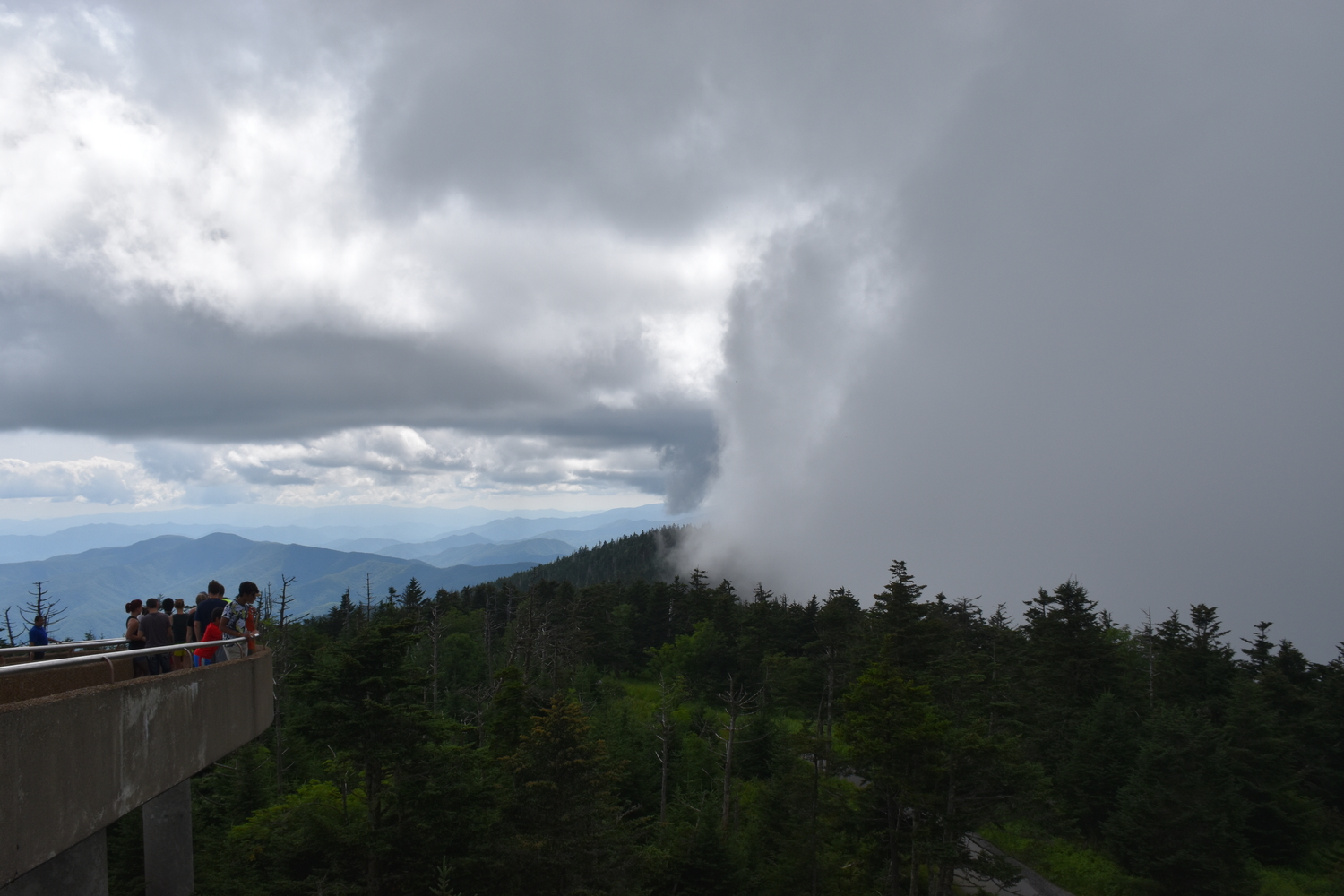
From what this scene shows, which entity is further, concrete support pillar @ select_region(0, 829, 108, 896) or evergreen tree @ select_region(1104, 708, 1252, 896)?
evergreen tree @ select_region(1104, 708, 1252, 896)

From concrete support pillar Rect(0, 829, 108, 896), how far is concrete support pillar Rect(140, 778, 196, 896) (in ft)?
15.9

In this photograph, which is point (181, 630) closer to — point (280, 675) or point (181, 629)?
point (181, 629)

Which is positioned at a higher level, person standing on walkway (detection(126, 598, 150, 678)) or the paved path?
person standing on walkway (detection(126, 598, 150, 678))

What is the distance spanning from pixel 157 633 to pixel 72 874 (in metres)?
4.67

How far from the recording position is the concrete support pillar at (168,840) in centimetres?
1444

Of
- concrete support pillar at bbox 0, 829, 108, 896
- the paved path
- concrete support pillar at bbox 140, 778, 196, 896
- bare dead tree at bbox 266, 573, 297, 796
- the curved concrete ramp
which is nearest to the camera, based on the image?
the curved concrete ramp

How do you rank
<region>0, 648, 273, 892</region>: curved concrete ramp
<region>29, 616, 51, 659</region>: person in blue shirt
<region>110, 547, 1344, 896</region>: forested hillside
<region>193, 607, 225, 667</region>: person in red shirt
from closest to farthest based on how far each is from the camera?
<region>0, 648, 273, 892</region>: curved concrete ramp, <region>193, 607, 225, 667</region>: person in red shirt, <region>29, 616, 51, 659</region>: person in blue shirt, <region>110, 547, 1344, 896</region>: forested hillside

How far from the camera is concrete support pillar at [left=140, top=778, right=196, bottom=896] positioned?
14438 millimetres

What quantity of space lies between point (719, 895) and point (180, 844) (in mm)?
21817

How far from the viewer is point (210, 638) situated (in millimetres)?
13750

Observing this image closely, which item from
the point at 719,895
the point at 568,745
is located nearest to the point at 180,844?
the point at 568,745

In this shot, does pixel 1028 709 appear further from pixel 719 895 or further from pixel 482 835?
pixel 482 835

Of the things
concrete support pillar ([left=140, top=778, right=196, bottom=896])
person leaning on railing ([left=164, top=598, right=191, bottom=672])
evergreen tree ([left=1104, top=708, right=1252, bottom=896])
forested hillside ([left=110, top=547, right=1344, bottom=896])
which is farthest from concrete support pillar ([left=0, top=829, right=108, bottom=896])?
evergreen tree ([left=1104, top=708, right=1252, bottom=896])

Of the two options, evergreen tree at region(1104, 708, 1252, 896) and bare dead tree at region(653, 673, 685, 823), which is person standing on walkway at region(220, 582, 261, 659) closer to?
bare dead tree at region(653, 673, 685, 823)
